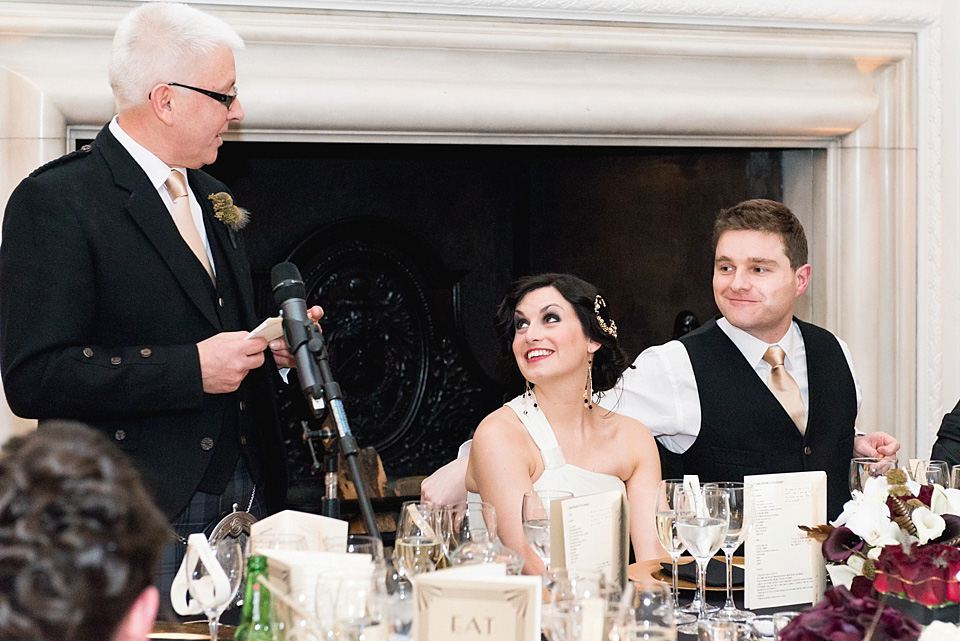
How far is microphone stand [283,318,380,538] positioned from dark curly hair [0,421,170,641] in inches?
23.5

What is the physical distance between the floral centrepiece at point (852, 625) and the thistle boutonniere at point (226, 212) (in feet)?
5.16

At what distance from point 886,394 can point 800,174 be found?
0.83 m

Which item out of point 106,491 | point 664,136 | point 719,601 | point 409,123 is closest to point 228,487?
point 719,601

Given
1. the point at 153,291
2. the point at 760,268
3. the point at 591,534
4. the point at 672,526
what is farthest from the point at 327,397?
the point at 760,268

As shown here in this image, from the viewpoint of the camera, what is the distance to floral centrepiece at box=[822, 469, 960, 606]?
1397 millimetres

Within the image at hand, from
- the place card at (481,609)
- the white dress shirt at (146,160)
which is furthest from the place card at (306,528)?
the white dress shirt at (146,160)

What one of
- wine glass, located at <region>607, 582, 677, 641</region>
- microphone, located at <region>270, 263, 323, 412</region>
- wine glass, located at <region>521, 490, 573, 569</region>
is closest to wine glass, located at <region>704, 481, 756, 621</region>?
wine glass, located at <region>521, 490, 573, 569</region>

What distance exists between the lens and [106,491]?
74 centimetres

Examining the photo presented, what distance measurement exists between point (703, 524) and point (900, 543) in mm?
287

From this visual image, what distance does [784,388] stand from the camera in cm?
274

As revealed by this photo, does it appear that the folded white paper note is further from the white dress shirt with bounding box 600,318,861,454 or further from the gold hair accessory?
the white dress shirt with bounding box 600,318,861,454

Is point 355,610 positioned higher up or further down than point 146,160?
further down

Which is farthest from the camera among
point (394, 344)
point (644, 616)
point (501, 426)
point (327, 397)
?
point (394, 344)

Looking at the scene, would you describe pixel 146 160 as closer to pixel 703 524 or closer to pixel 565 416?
pixel 565 416
